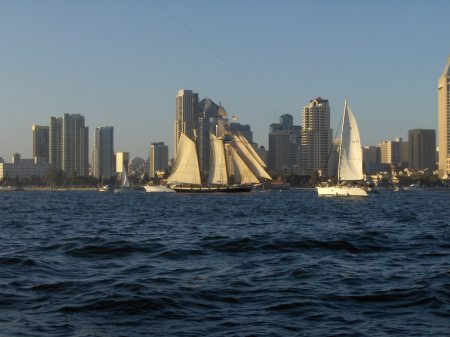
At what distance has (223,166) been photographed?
6363 inches

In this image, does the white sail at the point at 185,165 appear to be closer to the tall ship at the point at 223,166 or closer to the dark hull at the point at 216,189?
the tall ship at the point at 223,166

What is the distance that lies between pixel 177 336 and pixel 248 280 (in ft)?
19.9

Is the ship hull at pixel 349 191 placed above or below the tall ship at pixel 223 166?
below

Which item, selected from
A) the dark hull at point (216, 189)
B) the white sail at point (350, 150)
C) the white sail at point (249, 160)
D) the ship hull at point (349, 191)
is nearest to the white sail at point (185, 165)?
the dark hull at point (216, 189)

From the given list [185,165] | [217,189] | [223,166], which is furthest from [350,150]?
[217,189]

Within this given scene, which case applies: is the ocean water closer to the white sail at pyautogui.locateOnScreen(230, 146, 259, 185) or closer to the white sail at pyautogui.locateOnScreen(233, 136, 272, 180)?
the white sail at pyautogui.locateOnScreen(233, 136, 272, 180)

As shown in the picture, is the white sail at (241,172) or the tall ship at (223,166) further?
the white sail at (241,172)

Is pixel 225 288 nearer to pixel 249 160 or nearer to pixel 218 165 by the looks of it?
pixel 249 160

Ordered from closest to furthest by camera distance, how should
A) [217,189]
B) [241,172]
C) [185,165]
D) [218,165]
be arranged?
[185,165], [241,172], [218,165], [217,189]

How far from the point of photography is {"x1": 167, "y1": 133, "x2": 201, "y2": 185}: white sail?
508ft

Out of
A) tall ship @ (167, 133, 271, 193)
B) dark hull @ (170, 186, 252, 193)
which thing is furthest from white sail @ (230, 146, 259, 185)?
dark hull @ (170, 186, 252, 193)

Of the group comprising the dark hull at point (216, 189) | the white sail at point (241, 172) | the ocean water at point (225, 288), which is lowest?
the ocean water at point (225, 288)

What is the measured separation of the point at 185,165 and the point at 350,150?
46867 millimetres

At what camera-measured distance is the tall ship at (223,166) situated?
15638 cm
